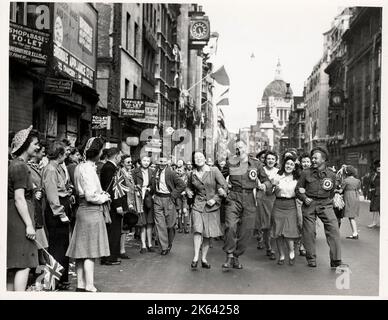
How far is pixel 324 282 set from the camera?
323 inches

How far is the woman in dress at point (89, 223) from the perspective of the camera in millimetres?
7004

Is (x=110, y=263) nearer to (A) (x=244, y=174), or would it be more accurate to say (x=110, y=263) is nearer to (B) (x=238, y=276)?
(B) (x=238, y=276)

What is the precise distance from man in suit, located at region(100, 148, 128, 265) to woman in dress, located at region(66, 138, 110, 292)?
1716mm

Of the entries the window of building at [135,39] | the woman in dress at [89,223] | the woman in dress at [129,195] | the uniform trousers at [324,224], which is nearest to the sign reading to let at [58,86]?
the woman in dress at [129,195]

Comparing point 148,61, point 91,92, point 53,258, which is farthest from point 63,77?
point 148,61

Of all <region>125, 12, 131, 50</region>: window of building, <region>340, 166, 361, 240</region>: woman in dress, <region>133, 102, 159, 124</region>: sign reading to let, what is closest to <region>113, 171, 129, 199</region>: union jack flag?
<region>340, 166, 361, 240</region>: woman in dress

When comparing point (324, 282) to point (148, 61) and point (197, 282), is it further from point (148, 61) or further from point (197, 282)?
point (148, 61)

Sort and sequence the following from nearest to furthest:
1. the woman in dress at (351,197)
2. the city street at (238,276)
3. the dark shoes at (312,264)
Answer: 1. the city street at (238,276)
2. the dark shoes at (312,264)
3. the woman in dress at (351,197)

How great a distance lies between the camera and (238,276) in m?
8.59

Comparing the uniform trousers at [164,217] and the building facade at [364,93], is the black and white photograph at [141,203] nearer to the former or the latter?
the uniform trousers at [164,217]

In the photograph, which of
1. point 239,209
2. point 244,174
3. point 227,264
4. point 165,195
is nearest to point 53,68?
point 165,195

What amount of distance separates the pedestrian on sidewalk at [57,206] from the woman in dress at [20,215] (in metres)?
1.08

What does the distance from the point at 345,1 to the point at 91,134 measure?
42.4ft

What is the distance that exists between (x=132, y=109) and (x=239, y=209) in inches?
376
